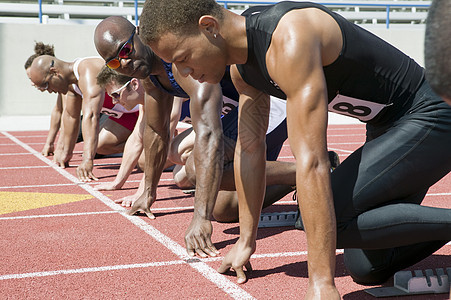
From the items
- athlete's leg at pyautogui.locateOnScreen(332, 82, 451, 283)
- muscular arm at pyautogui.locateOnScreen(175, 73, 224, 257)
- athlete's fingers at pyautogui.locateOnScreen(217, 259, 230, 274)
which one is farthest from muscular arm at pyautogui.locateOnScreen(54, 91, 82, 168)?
athlete's leg at pyautogui.locateOnScreen(332, 82, 451, 283)

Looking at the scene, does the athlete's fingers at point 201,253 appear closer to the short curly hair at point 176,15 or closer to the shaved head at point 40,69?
the short curly hair at point 176,15

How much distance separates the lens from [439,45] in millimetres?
919

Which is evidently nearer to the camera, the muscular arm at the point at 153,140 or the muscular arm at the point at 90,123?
the muscular arm at the point at 153,140

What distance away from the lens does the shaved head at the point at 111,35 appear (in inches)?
173

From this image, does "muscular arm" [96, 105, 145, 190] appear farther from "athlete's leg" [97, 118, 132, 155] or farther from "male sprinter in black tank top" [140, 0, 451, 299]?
"male sprinter in black tank top" [140, 0, 451, 299]

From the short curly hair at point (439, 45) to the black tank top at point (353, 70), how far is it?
1444 mm

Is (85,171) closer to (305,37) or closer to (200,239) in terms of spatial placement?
(200,239)

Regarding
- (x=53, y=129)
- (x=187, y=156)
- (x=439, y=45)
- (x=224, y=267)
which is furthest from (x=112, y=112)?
(x=439, y=45)

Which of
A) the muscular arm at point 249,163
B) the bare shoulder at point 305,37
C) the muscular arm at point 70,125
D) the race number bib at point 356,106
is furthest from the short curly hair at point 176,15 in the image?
the muscular arm at point 70,125

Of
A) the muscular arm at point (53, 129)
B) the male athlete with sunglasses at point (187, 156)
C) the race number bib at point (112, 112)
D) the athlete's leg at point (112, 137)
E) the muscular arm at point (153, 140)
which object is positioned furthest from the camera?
the muscular arm at point (53, 129)

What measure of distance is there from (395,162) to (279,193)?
6.71 ft

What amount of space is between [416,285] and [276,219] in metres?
1.68

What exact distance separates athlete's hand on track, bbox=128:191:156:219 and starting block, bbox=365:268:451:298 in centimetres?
217

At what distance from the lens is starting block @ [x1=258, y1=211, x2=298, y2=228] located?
434 centimetres
